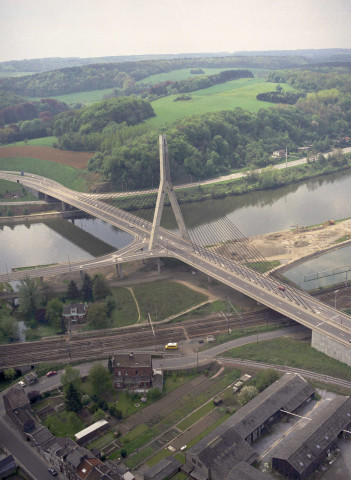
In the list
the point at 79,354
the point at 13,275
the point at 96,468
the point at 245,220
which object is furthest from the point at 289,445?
the point at 245,220

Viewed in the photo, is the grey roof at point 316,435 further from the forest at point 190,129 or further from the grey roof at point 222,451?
the forest at point 190,129

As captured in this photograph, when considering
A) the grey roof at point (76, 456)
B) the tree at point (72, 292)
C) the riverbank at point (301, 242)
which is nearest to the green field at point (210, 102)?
the riverbank at point (301, 242)

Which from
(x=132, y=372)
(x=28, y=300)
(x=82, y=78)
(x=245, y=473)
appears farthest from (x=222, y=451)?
(x=82, y=78)

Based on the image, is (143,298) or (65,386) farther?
(143,298)

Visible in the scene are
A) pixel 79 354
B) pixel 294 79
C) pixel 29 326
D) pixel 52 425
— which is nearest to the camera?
pixel 52 425

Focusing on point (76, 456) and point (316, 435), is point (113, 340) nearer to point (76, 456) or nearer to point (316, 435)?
point (76, 456)

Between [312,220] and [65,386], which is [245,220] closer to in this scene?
[312,220]
